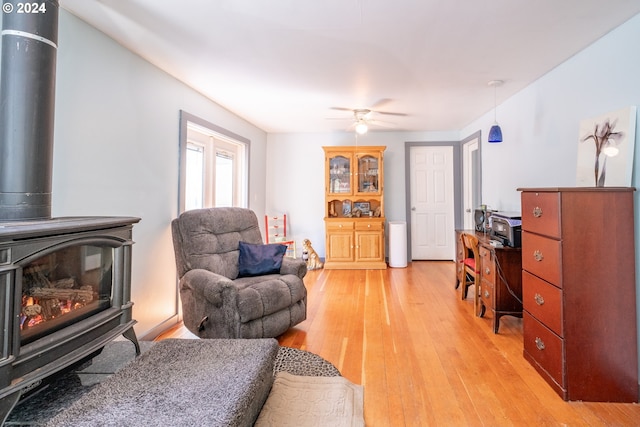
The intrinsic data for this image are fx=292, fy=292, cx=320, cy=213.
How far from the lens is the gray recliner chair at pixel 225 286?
6.89 feet

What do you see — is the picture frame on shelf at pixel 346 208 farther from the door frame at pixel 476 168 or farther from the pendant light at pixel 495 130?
the pendant light at pixel 495 130

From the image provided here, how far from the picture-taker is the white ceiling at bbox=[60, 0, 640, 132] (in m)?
1.67

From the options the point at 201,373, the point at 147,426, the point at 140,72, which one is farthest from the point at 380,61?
the point at 147,426

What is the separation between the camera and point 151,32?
191cm

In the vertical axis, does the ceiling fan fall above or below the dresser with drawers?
above

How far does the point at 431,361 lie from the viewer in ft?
6.68

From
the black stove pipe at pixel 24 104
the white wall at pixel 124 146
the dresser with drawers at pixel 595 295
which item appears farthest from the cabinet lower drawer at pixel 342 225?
the black stove pipe at pixel 24 104

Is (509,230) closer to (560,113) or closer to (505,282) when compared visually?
(505,282)

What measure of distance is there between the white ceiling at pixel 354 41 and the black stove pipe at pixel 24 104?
0.53 meters

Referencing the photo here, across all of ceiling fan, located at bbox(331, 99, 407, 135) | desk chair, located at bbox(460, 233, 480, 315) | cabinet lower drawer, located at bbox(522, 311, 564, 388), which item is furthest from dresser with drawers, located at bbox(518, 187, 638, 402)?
ceiling fan, located at bbox(331, 99, 407, 135)

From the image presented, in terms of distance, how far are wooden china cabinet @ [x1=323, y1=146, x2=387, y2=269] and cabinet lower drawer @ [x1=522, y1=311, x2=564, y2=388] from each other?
2646mm

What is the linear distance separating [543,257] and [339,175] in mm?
3405

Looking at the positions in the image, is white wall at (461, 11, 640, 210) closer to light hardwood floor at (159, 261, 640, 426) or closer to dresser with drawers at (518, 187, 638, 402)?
dresser with drawers at (518, 187, 638, 402)

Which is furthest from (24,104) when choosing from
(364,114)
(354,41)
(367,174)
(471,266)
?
(367,174)
